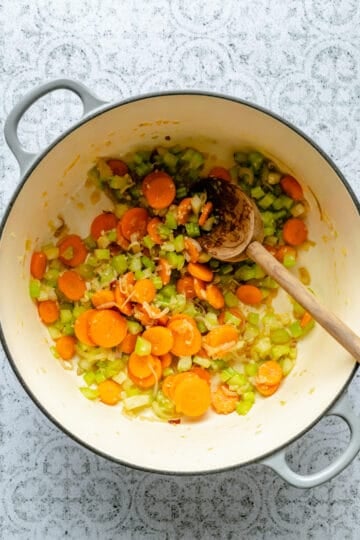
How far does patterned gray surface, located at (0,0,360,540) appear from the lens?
1.65 metres

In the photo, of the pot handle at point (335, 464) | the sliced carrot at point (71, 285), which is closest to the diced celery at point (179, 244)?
the sliced carrot at point (71, 285)

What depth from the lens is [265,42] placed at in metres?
1.67

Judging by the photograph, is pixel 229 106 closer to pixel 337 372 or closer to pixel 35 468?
pixel 337 372

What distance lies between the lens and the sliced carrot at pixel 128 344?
163cm

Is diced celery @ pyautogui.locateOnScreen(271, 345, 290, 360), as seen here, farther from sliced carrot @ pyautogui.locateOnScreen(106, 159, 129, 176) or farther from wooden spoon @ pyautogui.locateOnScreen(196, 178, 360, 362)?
sliced carrot @ pyautogui.locateOnScreen(106, 159, 129, 176)

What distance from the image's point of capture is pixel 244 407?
5.33 ft

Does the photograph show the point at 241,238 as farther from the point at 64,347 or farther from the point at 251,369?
the point at 64,347

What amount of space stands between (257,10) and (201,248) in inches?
20.0

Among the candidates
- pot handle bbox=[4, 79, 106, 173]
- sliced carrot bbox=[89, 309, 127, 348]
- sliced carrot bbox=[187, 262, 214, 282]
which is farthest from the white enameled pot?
sliced carrot bbox=[187, 262, 214, 282]

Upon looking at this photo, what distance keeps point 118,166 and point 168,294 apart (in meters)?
0.28

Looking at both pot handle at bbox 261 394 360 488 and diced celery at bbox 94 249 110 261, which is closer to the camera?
pot handle at bbox 261 394 360 488

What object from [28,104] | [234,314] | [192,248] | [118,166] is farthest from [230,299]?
[28,104]

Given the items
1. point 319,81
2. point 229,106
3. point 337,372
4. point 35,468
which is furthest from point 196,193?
point 35,468

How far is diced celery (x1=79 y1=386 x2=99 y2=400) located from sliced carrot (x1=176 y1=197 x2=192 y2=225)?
0.38 meters
